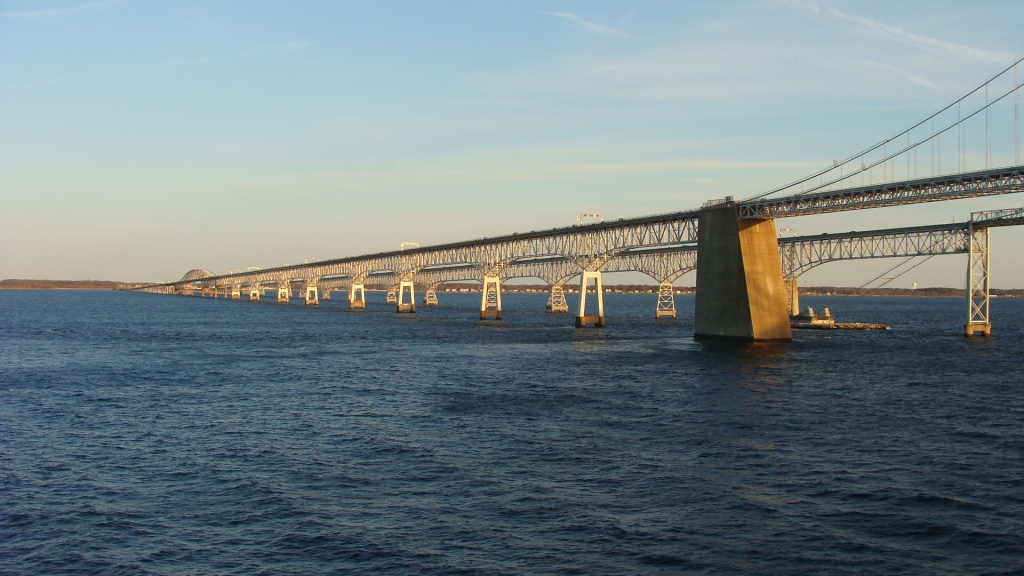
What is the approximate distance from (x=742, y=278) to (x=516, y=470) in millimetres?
41607

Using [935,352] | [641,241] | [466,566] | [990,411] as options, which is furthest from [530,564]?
[641,241]

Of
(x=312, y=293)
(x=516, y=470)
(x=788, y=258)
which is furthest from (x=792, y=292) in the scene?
(x=312, y=293)

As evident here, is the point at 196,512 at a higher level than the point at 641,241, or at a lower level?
lower

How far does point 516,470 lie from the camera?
915 inches

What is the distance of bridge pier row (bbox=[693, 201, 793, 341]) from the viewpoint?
201ft

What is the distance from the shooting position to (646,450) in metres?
25.8

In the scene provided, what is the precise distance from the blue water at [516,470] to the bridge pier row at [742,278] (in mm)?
13300

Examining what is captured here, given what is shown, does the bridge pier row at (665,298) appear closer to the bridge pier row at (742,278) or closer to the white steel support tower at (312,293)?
the bridge pier row at (742,278)

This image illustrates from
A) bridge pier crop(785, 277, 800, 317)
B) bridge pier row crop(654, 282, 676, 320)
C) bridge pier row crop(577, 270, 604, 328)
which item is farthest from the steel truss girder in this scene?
bridge pier row crop(654, 282, 676, 320)

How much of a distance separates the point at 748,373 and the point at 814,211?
22.0 metres

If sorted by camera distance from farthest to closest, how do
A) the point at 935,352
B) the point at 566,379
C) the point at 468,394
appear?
the point at 935,352
the point at 566,379
the point at 468,394

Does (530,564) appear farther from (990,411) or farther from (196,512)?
(990,411)

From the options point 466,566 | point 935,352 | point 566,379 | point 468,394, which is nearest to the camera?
point 466,566

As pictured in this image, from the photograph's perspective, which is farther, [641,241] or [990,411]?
[641,241]
